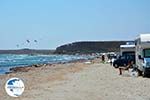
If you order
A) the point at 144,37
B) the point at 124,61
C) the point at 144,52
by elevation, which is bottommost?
the point at 124,61

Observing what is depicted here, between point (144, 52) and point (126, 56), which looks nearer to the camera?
point (144, 52)

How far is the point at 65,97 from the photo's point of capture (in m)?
17.5

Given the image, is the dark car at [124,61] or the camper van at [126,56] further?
the camper van at [126,56]

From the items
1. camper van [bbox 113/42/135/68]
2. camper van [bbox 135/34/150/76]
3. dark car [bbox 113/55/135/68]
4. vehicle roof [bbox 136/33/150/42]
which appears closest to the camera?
vehicle roof [bbox 136/33/150/42]

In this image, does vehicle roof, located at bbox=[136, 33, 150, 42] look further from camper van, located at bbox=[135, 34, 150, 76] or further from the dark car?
the dark car

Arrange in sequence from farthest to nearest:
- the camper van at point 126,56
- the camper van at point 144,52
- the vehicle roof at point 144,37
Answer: the camper van at point 126,56
the camper van at point 144,52
the vehicle roof at point 144,37

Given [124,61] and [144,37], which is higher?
[144,37]

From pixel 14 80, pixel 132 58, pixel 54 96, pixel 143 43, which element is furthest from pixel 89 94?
pixel 132 58

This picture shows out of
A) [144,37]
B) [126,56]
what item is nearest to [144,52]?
[144,37]

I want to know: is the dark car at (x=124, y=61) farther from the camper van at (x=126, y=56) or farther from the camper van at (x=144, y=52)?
the camper van at (x=144, y=52)

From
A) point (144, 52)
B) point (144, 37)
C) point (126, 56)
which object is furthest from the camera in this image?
point (126, 56)

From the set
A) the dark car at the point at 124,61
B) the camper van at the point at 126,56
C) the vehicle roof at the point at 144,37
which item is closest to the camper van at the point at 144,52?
the vehicle roof at the point at 144,37

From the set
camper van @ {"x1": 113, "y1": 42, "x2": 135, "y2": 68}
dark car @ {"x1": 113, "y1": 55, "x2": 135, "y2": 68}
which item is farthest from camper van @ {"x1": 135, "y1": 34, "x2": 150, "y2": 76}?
dark car @ {"x1": 113, "y1": 55, "x2": 135, "y2": 68}

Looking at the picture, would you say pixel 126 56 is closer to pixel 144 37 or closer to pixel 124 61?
pixel 124 61
